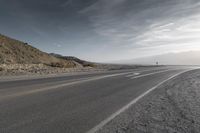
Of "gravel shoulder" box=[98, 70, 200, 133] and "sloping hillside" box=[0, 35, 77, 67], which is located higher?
"sloping hillside" box=[0, 35, 77, 67]

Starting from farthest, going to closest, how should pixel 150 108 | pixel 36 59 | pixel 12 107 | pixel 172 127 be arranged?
pixel 36 59, pixel 150 108, pixel 12 107, pixel 172 127

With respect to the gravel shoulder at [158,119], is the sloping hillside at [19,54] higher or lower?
higher

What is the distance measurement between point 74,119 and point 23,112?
1.51m

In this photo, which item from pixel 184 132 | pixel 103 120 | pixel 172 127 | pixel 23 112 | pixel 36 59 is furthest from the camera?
pixel 36 59

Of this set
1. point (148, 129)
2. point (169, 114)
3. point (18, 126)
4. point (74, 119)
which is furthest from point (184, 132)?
point (18, 126)

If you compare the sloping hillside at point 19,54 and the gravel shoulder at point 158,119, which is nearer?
the gravel shoulder at point 158,119

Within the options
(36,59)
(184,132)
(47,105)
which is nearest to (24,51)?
(36,59)

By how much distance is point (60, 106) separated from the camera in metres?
6.09

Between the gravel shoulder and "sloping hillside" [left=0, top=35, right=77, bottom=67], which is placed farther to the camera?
"sloping hillside" [left=0, top=35, right=77, bottom=67]

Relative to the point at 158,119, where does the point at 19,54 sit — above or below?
above

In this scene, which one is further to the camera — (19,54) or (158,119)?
(19,54)

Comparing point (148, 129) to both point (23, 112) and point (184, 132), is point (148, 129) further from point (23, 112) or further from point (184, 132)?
point (23, 112)

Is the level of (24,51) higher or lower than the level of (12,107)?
higher

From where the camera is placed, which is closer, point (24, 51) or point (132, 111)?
point (132, 111)
